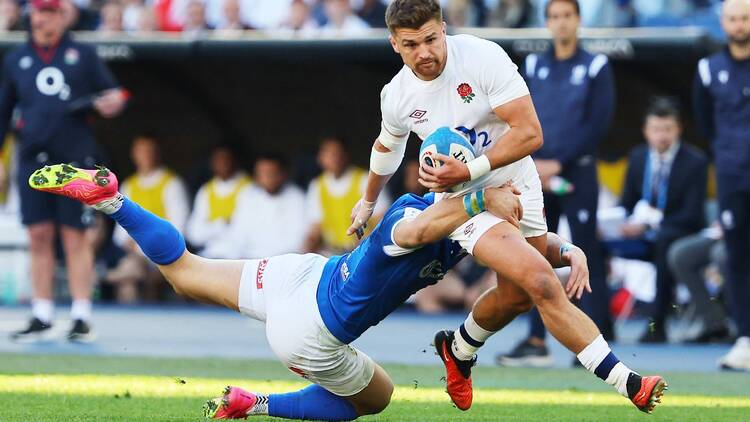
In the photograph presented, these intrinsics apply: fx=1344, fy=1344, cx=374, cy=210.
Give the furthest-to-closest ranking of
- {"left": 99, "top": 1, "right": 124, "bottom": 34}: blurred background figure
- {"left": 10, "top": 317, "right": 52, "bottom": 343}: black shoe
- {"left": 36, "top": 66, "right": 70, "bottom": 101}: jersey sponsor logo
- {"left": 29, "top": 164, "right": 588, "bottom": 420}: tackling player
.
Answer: {"left": 99, "top": 1, "right": 124, "bottom": 34}: blurred background figure
{"left": 36, "top": 66, "right": 70, "bottom": 101}: jersey sponsor logo
{"left": 10, "top": 317, "right": 52, "bottom": 343}: black shoe
{"left": 29, "top": 164, "right": 588, "bottom": 420}: tackling player

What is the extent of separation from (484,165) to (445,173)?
218 mm

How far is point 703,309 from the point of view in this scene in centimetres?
1094

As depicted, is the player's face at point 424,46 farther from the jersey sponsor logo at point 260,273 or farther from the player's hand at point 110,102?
the player's hand at point 110,102

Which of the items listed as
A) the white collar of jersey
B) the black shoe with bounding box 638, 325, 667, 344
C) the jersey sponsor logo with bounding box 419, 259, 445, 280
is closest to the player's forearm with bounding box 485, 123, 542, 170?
the white collar of jersey

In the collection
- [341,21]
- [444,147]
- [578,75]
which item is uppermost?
[341,21]

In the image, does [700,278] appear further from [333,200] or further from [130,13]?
[130,13]

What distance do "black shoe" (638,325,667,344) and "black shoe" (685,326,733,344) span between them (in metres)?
0.25

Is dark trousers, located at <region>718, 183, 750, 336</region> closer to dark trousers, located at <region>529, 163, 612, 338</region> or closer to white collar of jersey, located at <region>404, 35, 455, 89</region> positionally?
dark trousers, located at <region>529, 163, 612, 338</region>

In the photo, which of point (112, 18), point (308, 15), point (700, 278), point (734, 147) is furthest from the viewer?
point (112, 18)

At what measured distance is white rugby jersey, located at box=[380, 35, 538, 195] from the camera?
18.8ft

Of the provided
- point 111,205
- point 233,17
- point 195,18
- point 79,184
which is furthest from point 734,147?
point 195,18

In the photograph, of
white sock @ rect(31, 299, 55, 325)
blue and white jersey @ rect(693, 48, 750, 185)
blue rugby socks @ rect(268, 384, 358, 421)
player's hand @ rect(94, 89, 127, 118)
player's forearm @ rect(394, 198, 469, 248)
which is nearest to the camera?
player's forearm @ rect(394, 198, 469, 248)

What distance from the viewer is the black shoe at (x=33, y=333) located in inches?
389

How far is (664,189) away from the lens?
11.2 m
